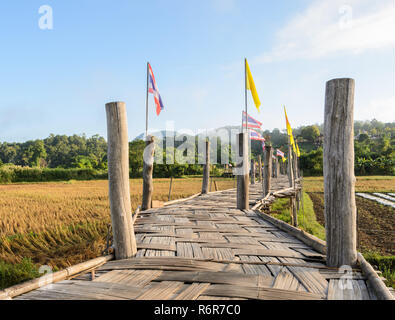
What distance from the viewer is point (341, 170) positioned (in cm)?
226

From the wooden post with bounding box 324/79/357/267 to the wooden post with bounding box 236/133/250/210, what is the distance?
2.95 m

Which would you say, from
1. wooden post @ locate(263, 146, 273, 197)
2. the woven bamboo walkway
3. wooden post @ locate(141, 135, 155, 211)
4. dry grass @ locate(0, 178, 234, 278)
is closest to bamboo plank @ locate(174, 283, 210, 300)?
the woven bamboo walkway

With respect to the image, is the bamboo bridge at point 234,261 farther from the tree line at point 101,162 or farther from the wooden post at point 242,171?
the tree line at point 101,162

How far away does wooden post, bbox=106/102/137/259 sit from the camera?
2645 mm

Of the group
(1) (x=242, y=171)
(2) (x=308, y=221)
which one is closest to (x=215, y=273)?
(1) (x=242, y=171)

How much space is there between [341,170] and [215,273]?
54.2 inches

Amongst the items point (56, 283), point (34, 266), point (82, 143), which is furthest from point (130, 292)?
point (82, 143)

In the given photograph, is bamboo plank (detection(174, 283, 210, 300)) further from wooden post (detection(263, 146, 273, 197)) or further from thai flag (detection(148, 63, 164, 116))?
wooden post (detection(263, 146, 273, 197))

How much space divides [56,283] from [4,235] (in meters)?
4.86

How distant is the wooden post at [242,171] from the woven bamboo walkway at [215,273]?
185cm

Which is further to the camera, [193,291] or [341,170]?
[341,170]

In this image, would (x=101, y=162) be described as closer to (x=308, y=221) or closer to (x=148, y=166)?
(x=308, y=221)
